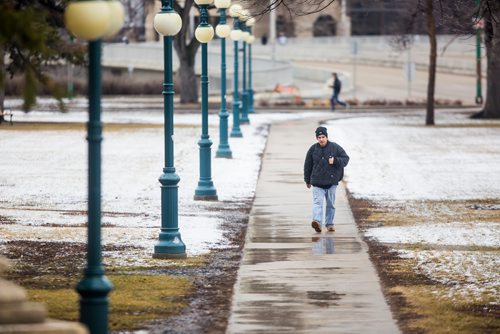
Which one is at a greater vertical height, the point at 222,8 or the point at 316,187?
the point at 222,8

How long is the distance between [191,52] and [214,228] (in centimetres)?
5043

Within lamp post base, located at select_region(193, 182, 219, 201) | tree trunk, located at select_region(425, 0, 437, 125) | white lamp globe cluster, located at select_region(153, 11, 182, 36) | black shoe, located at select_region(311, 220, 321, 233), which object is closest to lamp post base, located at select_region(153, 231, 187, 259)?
white lamp globe cluster, located at select_region(153, 11, 182, 36)

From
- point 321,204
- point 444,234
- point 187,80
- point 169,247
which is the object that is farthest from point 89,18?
point 187,80

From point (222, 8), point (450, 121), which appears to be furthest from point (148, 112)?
point (222, 8)

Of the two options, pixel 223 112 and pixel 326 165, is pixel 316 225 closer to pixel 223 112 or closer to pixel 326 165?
pixel 326 165

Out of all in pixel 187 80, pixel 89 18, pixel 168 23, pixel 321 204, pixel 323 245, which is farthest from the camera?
pixel 187 80

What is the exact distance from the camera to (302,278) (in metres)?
15.6

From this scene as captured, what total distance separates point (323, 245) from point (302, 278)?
3.23m

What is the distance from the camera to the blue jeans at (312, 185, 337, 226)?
2034cm

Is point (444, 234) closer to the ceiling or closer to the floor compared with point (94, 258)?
closer to the floor

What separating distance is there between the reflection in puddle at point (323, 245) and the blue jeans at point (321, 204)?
73 cm

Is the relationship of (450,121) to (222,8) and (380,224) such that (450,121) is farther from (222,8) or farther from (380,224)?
(380,224)

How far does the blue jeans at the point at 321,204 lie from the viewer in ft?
66.7

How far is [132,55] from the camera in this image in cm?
9450
